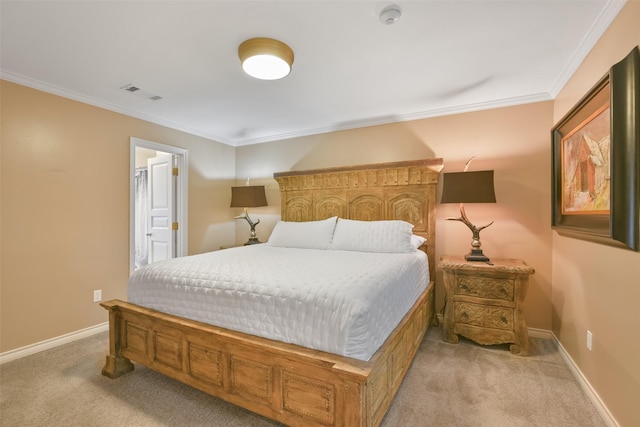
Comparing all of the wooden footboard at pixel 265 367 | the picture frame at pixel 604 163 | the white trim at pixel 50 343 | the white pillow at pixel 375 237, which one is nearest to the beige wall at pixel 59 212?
the white trim at pixel 50 343

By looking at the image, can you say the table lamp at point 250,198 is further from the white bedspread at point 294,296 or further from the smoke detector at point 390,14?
Result: the smoke detector at point 390,14

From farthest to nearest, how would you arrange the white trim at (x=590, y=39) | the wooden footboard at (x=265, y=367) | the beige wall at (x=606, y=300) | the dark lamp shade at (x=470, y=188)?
the dark lamp shade at (x=470, y=188) < the white trim at (x=590, y=39) < the beige wall at (x=606, y=300) < the wooden footboard at (x=265, y=367)

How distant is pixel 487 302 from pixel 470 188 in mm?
1051

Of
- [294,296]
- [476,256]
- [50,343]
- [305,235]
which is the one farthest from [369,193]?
[50,343]

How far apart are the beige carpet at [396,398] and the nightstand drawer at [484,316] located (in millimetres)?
247

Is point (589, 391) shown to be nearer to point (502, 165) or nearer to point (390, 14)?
point (502, 165)

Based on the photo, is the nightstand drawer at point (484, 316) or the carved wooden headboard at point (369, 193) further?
the carved wooden headboard at point (369, 193)

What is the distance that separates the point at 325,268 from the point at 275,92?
73.1 inches

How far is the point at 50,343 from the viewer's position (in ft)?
8.53

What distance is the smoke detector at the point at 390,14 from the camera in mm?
1631

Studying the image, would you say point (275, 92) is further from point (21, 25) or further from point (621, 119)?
point (621, 119)

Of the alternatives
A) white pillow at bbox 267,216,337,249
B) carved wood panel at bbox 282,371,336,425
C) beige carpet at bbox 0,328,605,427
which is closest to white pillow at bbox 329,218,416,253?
white pillow at bbox 267,216,337,249

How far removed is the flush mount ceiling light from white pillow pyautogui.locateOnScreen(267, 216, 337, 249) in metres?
1.67

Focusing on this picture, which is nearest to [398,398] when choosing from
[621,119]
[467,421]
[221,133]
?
[467,421]
